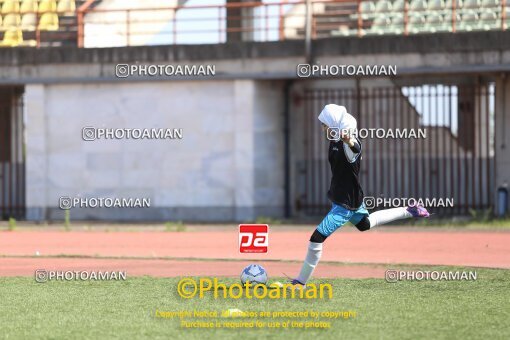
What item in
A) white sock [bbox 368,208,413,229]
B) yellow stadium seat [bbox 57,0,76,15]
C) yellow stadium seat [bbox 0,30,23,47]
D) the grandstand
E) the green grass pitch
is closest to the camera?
the green grass pitch

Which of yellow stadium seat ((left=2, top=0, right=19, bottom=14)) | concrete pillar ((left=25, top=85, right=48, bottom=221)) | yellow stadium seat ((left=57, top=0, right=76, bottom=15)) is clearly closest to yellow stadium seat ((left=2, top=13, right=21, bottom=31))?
yellow stadium seat ((left=2, top=0, right=19, bottom=14))

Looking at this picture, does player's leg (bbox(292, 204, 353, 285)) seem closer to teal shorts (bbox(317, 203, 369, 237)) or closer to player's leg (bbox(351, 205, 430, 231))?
teal shorts (bbox(317, 203, 369, 237))

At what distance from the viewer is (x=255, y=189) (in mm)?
29250

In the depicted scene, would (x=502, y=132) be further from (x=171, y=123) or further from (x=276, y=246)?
(x=276, y=246)

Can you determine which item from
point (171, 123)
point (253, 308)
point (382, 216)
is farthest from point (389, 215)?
point (171, 123)

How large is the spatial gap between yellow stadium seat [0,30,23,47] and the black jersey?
20.6 meters

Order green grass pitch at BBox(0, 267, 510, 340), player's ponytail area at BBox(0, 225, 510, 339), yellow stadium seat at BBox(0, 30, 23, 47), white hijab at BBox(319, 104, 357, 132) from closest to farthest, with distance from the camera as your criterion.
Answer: green grass pitch at BBox(0, 267, 510, 340) < player's ponytail area at BBox(0, 225, 510, 339) < white hijab at BBox(319, 104, 357, 132) < yellow stadium seat at BBox(0, 30, 23, 47)

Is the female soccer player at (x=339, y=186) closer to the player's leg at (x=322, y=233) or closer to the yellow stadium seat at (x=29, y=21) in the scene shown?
the player's leg at (x=322, y=233)

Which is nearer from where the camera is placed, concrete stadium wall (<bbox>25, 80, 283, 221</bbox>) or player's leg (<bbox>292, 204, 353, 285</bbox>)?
player's leg (<bbox>292, 204, 353, 285</bbox>)

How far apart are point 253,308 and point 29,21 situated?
23.1 metres

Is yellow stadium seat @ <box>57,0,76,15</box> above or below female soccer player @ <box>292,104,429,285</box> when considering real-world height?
above

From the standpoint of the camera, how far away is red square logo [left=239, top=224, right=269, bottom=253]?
1283 cm

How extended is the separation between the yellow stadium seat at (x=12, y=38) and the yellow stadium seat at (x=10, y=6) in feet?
2.40

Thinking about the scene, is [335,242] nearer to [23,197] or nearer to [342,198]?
[342,198]
